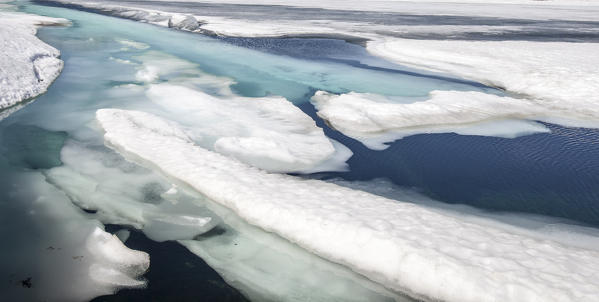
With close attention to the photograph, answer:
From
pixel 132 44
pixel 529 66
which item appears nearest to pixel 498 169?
pixel 529 66

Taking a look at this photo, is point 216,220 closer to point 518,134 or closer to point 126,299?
point 126,299

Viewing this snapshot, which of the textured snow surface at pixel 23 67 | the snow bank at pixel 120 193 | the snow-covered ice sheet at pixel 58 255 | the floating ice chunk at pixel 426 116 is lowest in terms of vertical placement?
the snow-covered ice sheet at pixel 58 255

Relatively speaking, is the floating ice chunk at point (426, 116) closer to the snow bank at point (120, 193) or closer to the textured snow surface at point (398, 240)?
the textured snow surface at point (398, 240)

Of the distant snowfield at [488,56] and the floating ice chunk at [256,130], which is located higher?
the distant snowfield at [488,56]

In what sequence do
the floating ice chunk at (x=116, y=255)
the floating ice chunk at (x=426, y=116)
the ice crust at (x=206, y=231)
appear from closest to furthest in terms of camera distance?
the ice crust at (x=206, y=231) → the floating ice chunk at (x=116, y=255) → the floating ice chunk at (x=426, y=116)

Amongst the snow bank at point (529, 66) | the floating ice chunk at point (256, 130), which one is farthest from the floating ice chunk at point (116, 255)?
the snow bank at point (529, 66)

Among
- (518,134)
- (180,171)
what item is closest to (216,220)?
(180,171)

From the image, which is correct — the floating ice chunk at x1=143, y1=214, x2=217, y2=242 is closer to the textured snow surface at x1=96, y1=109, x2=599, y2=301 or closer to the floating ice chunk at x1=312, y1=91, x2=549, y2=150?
the textured snow surface at x1=96, y1=109, x2=599, y2=301

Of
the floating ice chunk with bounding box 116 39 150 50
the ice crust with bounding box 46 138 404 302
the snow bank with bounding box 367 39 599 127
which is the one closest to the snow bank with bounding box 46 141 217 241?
the ice crust with bounding box 46 138 404 302
